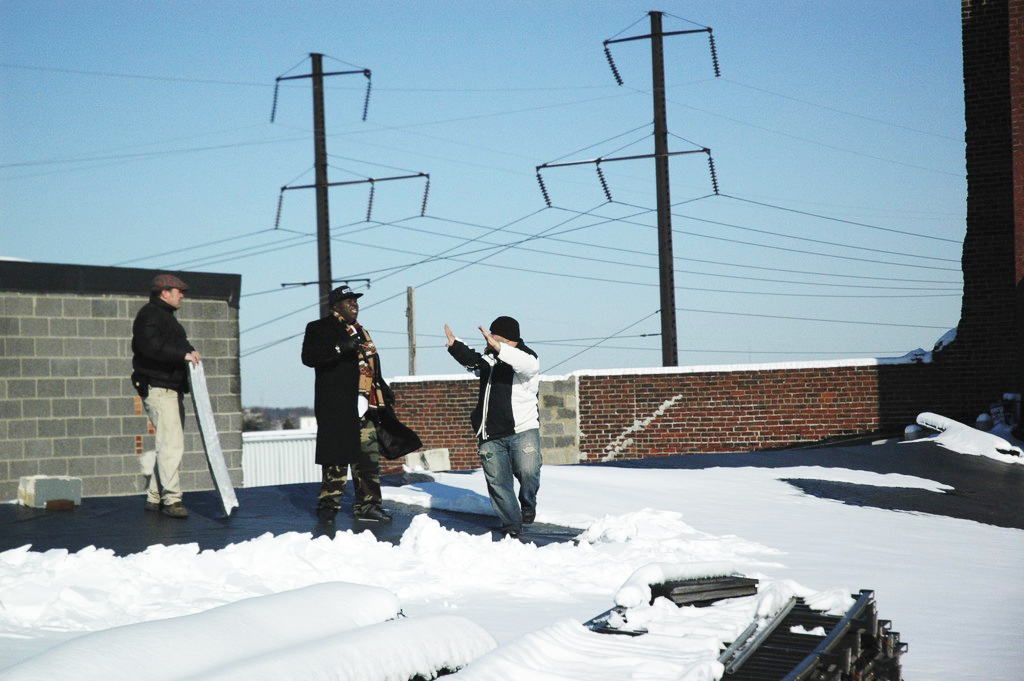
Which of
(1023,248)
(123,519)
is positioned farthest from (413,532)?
(1023,248)

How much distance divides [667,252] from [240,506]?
16002 millimetres

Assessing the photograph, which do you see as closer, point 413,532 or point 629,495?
point 413,532

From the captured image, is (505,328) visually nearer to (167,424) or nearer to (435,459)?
(167,424)

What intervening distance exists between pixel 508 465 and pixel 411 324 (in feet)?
105

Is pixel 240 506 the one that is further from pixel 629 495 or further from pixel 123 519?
pixel 629 495

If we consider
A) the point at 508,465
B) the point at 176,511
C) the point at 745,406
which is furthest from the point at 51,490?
the point at 745,406

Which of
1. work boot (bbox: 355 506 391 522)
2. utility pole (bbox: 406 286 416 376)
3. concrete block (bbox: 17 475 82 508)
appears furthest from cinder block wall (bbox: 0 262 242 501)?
utility pole (bbox: 406 286 416 376)

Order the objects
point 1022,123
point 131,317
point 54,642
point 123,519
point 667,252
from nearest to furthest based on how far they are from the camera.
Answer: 1. point 54,642
2. point 123,519
3. point 131,317
4. point 1022,123
5. point 667,252

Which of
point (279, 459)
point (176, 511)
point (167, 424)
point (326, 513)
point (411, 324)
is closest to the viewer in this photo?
point (167, 424)

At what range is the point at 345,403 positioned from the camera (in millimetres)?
8562

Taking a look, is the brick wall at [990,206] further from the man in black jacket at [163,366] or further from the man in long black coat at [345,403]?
the man in black jacket at [163,366]

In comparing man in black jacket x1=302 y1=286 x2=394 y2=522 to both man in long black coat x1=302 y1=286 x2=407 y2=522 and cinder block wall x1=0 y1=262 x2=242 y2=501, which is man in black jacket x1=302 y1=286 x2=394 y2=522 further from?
cinder block wall x1=0 y1=262 x2=242 y2=501

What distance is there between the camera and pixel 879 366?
20188 mm

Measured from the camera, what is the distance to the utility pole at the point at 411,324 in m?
38.7
